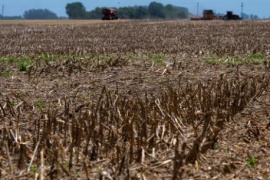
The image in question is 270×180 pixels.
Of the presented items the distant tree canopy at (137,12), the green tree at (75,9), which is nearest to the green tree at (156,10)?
the distant tree canopy at (137,12)

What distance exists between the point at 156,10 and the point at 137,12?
2166 centimetres

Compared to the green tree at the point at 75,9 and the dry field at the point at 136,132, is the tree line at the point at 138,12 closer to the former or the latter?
the green tree at the point at 75,9

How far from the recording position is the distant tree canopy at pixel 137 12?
14738 cm

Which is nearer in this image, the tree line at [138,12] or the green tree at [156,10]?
the tree line at [138,12]

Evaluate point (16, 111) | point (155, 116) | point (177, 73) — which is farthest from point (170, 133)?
point (177, 73)

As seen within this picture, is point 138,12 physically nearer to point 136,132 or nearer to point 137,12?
point 137,12

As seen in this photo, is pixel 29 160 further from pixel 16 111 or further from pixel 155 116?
pixel 16 111

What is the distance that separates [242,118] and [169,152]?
1.71 meters

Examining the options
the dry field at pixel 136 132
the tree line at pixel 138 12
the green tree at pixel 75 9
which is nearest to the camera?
the dry field at pixel 136 132

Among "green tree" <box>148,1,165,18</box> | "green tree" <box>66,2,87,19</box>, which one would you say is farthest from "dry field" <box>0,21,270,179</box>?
"green tree" <box>66,2,87,19</box>

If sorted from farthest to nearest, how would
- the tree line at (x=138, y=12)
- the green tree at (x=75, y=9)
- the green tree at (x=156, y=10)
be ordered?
the green tree at (x=156, y=10)
the green tree at (x=75, y=9)
the tree line at (x=138, y=12)

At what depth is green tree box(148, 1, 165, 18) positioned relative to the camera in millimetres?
163250

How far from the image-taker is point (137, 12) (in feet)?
491

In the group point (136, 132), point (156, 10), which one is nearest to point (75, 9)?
point (156, 10)
